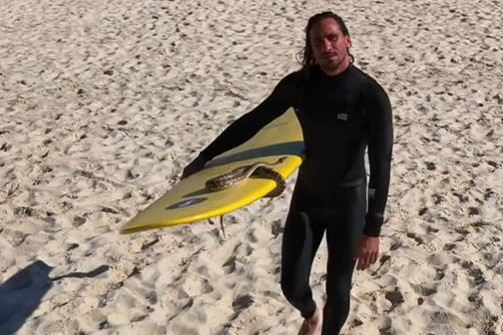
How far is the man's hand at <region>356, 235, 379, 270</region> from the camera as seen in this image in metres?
3.38

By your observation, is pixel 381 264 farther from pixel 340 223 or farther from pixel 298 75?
pixel 298 75

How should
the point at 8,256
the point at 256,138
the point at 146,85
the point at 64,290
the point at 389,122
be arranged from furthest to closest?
the point at 146,85 < the point at 8,256 < the point at 64,290 < the point at 256,138 < the point at 389,122

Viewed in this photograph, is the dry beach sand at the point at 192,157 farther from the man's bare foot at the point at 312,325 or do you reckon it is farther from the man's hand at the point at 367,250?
the man's hand at the point at 367,250

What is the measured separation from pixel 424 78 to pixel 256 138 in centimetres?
556

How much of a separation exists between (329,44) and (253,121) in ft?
2.04

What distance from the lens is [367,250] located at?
339 cm

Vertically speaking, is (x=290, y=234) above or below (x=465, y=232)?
above

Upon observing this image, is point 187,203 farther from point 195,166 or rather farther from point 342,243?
point 342,243

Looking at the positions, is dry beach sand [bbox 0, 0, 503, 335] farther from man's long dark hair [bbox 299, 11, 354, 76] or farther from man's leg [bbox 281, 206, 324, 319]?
man's long dark hair [bbox 299, 11, 354, 76]

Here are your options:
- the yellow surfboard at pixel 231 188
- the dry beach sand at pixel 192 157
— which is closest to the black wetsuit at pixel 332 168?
the yellow surfboard at pixel 231 188

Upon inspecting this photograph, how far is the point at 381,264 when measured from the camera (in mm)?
4977

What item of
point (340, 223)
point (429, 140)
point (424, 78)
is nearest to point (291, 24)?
point (424, 78)

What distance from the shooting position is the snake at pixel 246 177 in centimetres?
352

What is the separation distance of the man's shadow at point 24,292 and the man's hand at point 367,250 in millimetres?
1995
